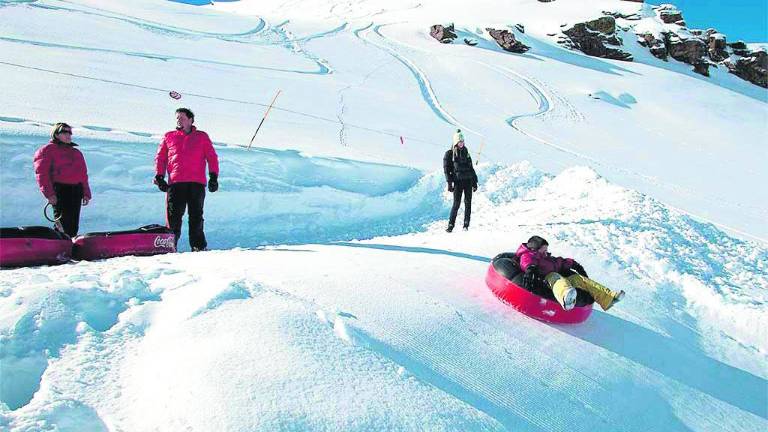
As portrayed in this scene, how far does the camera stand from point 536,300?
4.46 m

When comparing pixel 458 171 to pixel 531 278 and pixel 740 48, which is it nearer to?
pixel 531 278

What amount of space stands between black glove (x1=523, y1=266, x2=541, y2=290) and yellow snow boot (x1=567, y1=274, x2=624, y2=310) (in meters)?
0.41

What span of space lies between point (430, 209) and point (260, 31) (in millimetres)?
21995

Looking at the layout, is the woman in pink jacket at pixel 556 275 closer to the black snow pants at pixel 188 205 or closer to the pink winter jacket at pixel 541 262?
the pink winter jacket at pixel 541 262

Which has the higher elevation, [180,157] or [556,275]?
[180,157]

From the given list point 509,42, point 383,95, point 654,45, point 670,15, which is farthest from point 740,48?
point 383,95

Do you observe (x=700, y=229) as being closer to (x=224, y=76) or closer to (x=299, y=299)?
(x=299, y=299)

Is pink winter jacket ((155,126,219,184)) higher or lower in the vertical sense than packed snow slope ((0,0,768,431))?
higher

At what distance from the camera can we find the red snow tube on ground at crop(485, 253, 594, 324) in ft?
14.6

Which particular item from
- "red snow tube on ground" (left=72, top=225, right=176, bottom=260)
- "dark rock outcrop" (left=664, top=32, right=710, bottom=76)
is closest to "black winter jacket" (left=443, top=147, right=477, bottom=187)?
"red snow tube on ground" (left=72, top=225, right=176, bottom=260)

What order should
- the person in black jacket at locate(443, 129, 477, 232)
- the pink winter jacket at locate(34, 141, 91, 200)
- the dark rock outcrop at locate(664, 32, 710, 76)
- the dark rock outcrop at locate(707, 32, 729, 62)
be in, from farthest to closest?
the dark rock outcrop at locate(707, 32, 729, 62) < the dark rock outcrop at locate(664, 32, 710, 76) < the person in black jacket at locate(443, 129, 477, 232) < the pink winter jacket at locate(34, 141, 91, 200)

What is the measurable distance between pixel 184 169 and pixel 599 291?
4.60 m

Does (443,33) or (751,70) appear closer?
(443,33)

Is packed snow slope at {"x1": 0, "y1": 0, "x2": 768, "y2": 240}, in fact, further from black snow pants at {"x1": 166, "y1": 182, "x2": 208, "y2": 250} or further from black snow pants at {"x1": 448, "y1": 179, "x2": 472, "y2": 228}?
black snow pants at {"x1": 166, "y1": 182, "x2": 208, "y2": 250}
